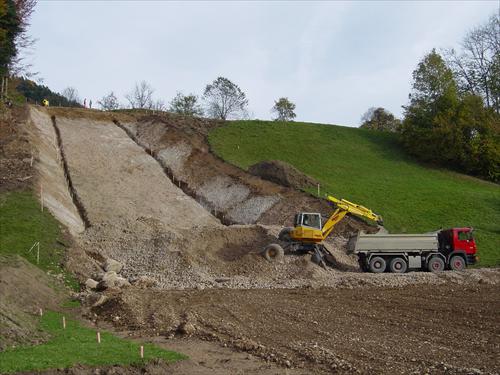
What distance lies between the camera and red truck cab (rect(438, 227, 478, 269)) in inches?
1045

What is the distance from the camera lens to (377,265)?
2617 cm

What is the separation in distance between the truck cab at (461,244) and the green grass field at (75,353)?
18.5 m

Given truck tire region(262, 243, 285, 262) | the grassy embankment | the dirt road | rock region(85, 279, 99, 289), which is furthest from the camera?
truck tire region(262, 243, 285, 262)

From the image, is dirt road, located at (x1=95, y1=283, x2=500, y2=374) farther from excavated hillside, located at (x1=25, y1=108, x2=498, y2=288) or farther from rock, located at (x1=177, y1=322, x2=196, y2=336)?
excavated hillside, located at (x1=25, y1=108, x2=498, y2=288)

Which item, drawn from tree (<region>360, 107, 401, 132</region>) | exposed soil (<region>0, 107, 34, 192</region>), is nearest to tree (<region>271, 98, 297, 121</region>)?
tree (<region>360, 107, 401, 132</region>)

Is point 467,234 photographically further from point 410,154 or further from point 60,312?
point 410,154

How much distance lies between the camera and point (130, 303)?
17516 millimetres

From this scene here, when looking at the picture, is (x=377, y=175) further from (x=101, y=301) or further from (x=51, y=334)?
(x=51, y=334)

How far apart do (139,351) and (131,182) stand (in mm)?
27688

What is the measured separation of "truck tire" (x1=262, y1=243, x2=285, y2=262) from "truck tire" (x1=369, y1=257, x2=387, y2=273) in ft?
14.1

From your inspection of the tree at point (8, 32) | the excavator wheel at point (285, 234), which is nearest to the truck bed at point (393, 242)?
the excavator wheel at point (285, 234)

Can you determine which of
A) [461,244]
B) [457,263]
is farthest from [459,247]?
[457,263]

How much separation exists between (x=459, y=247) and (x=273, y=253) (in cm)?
904

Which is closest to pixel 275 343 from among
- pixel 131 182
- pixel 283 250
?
pixel 283 250
